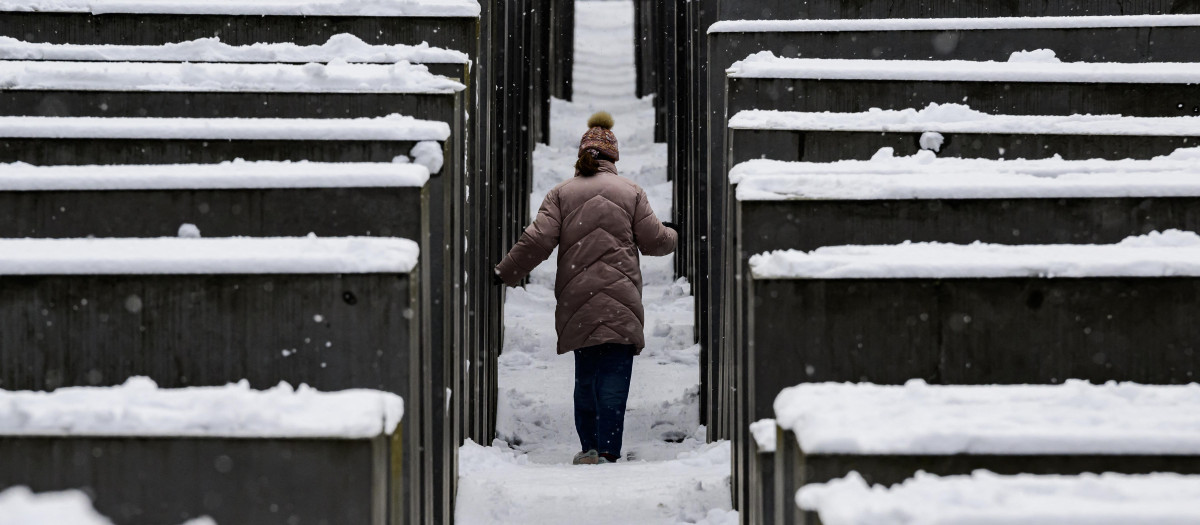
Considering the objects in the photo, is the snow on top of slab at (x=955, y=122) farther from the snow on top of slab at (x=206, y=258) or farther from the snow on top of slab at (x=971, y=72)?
the snow on top of slab at (x=206, y=258)

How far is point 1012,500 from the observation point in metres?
2.31

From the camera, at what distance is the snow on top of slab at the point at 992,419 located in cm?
261

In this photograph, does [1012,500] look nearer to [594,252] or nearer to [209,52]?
[594,252]

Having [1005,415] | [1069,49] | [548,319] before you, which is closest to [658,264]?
[548,319]

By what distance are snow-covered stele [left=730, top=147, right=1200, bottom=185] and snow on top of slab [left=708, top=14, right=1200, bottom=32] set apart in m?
1.69

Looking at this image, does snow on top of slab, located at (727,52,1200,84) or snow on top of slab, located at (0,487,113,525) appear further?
snow on top of slab, located at (727,52,1200,84)

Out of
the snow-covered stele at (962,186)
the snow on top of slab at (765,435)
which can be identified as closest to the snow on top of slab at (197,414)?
the snow on top of slab at (765,435)

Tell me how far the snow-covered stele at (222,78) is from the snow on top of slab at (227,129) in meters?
0.39

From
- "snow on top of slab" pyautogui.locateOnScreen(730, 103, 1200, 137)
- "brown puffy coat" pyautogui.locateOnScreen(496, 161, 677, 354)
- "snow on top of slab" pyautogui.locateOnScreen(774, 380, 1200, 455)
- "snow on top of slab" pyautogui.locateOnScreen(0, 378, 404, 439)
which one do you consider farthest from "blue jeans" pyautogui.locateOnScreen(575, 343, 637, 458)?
"snow on top of slab" pyautogui.locateOnScreen(0, 378, 404, 439)

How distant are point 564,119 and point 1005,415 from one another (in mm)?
17469

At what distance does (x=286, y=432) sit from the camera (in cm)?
268

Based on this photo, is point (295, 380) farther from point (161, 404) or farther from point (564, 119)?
point (564, 119)

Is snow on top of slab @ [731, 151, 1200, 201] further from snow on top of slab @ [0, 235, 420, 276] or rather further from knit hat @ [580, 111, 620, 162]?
knit hat @ [580, 111, 620, 162]

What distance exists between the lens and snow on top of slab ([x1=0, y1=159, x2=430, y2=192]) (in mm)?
3727
